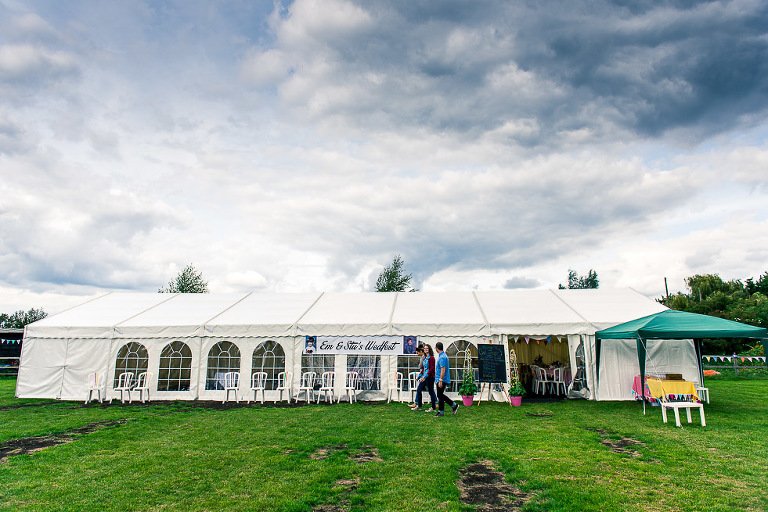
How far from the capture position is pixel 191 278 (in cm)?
3653

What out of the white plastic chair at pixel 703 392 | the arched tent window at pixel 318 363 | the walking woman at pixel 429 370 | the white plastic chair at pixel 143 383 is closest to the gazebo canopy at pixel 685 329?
the white plastic chair at pixel 703 392

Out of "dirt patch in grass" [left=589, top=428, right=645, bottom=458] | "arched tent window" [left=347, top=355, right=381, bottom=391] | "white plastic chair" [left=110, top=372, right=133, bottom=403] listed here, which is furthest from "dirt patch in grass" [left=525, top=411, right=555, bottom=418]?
"white plastic chair" [left=110, top=372, right=133, bottom=403]

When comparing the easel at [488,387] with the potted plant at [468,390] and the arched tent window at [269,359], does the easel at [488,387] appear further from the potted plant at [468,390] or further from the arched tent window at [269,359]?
the arched tent window at [269,359]

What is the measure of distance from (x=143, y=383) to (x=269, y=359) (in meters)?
3.26

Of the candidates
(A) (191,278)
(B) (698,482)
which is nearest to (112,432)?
(B) (698,482)

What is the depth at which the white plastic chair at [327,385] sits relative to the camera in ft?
37.1

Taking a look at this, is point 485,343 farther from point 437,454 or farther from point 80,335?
point 80,335

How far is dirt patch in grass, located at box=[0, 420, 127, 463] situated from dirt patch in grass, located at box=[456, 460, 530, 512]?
517cm

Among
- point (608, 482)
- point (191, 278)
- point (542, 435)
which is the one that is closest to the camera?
point (608, 482)

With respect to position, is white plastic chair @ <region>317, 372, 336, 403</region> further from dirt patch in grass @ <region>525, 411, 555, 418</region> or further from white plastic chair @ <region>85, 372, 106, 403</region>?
white plastic chair @ <region>85, 372, 106, 403</region>

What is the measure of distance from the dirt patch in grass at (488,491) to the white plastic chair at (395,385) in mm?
6485

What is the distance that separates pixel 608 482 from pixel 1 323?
4950 centimetres

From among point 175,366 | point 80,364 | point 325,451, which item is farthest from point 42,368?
point 325,451

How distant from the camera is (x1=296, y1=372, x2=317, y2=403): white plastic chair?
1146 cm
